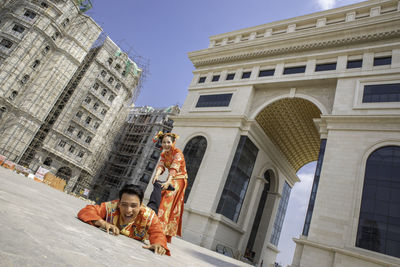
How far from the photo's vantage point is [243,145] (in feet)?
63.0

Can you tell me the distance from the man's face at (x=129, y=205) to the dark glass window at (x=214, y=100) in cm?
1776

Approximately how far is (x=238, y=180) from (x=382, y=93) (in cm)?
1033

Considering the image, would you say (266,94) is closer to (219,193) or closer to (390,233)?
(219,193)

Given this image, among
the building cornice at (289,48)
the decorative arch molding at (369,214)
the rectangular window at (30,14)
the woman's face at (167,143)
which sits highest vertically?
the rectangular window at (30,14)

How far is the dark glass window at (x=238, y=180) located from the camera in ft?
59.6

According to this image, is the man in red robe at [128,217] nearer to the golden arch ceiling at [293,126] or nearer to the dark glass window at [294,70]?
the golden arch ceiling at [293,126]

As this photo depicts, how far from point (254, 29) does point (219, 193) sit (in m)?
14.9

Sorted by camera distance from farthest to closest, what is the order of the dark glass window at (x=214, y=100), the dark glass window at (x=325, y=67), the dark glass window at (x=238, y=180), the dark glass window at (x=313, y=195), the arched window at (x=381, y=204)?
the dark glass window at (x=214, y=100) → the dark glass window at (x=238, y=180) → the dark glass window at (x=325, y=67) → the dark glass window at (x=313, y=195) → the arched window at (x=381, y=204)

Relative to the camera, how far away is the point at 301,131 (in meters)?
23.1

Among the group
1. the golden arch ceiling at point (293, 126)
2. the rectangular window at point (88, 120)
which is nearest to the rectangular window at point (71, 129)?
the rectangular window at point (88, 120)

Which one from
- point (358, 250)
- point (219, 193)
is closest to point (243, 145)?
point (219, 193)

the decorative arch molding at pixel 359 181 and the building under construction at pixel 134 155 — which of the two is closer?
the decorative arch molding at pixel 359 181

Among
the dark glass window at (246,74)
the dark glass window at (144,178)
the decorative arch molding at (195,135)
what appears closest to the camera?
the decorative arch molding at (195,135)

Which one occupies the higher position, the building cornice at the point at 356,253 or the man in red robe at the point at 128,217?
the building cornice at the point at 356,253
